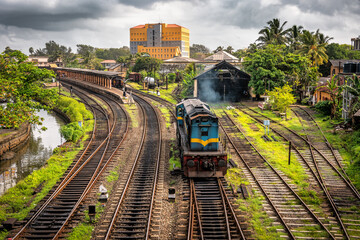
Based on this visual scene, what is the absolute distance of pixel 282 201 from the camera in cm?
1617

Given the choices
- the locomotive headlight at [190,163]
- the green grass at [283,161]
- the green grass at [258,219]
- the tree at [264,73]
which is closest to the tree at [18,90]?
the locomotive headlight at [190,163]

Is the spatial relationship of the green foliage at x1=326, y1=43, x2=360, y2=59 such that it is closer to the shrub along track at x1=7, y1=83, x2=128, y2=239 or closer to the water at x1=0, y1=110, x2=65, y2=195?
the shrub along track at x1=7, y1=83, x2=128, y2=239

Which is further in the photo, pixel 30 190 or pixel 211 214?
pixel 30 190

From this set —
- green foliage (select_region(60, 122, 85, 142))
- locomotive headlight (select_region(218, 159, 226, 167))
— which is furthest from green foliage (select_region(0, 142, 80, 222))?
locomotive headlight (select_region(218, 159, 226, 167))

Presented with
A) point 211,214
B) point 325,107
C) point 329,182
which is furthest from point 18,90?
point 325,107

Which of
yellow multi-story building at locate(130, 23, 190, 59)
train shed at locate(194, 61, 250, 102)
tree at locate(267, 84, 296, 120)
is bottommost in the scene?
tree at locate(267, 84, 296, 120)

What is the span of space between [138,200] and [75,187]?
399cm

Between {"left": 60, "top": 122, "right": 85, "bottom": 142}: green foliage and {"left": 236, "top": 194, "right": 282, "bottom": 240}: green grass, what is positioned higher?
{"left": 60, "top": 122, "right": 85, "bottom": 142}: green foliage

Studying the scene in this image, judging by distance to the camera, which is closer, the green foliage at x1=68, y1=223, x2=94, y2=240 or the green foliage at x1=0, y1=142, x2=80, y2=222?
the green foliage at x1=68, y1=223, x2=94, y2=240

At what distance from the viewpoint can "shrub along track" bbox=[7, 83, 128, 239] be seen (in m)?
13.5

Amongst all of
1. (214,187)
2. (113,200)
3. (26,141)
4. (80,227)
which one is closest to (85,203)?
(113,200)

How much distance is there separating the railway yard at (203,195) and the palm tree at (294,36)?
1844 inches

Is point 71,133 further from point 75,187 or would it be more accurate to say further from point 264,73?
point 264,73

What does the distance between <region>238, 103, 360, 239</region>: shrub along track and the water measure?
1836 cm
